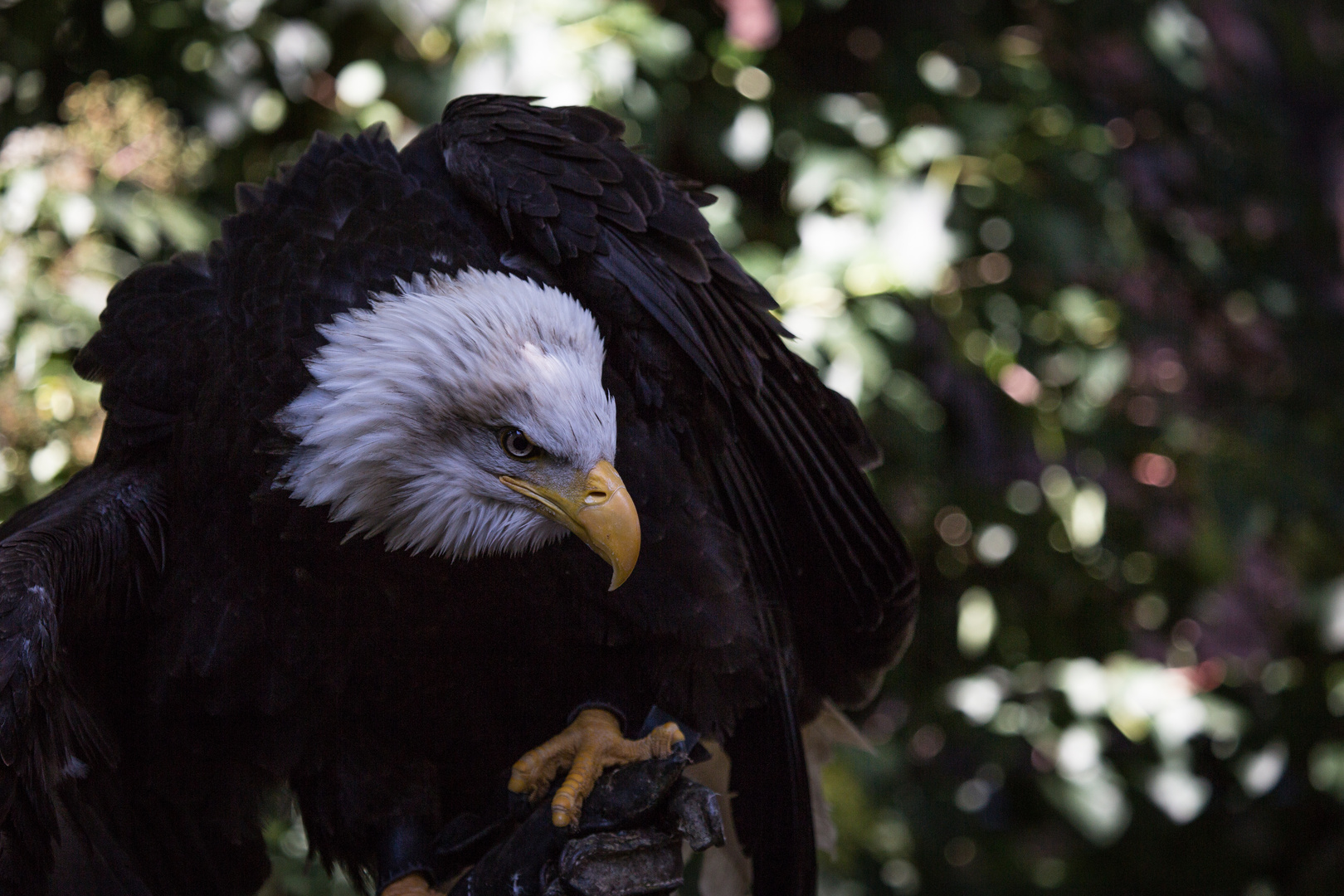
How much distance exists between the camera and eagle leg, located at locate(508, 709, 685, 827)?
156 centimetres

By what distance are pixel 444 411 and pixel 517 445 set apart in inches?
3.9

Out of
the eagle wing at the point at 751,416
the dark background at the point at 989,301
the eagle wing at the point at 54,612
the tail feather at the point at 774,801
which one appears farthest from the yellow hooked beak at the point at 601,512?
the dark background at the point at 989,301

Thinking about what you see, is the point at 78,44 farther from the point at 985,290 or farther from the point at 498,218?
the point at 985,290

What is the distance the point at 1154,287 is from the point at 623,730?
97.8 inches

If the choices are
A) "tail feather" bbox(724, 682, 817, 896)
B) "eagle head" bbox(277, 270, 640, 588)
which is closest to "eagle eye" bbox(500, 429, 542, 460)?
"eagle head" bbox(277, 270, 640, 588)

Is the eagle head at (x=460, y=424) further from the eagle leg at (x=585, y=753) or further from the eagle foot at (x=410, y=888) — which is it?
the eagle foot at (x=410, y=888)

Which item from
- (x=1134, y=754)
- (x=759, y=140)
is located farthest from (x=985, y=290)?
(x=1134, y=754)

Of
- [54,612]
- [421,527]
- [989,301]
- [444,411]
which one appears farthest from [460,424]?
[989,301]

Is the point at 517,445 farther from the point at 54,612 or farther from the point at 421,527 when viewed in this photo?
the point at 54,612

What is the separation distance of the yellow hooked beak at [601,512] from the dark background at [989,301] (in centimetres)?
98

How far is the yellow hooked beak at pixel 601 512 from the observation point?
1.39 metres

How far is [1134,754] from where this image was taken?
299 cm

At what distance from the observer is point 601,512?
140 centimetres

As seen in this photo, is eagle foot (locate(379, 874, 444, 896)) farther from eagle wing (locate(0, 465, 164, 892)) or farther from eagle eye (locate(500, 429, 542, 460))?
eagle eye (locate(500, 429, 542, 460))
